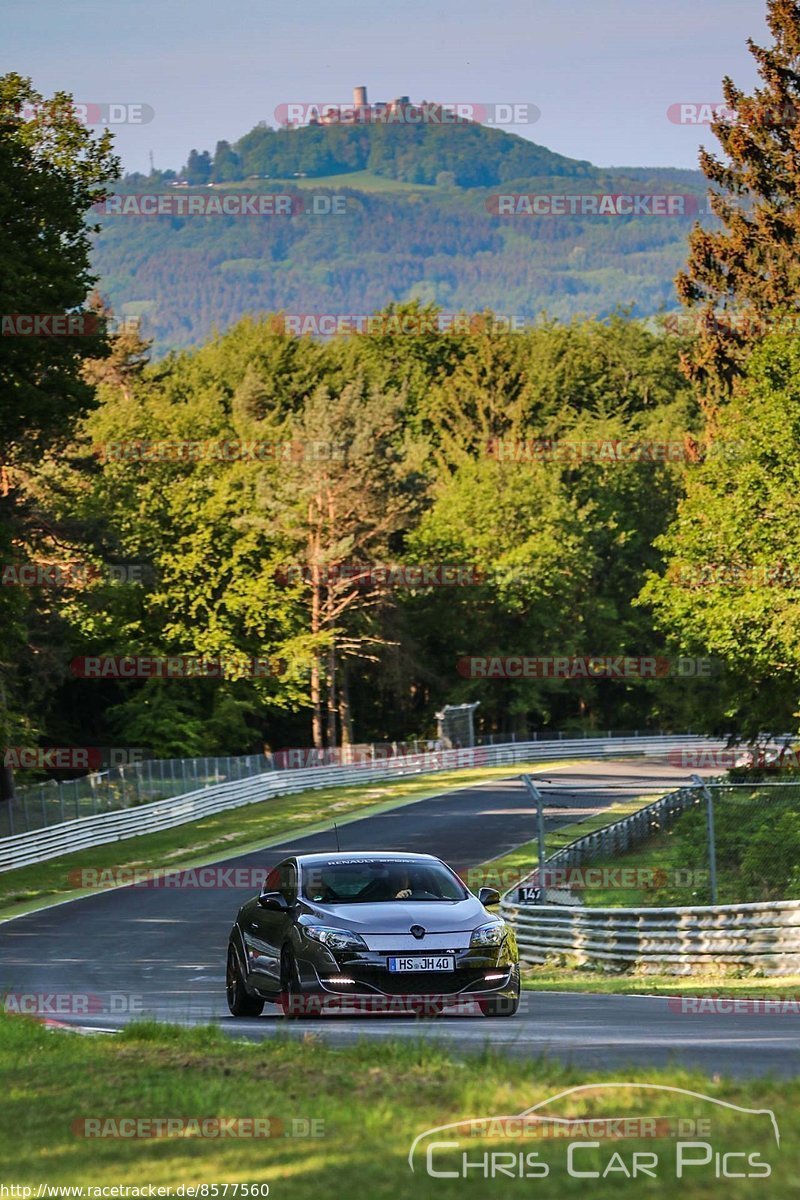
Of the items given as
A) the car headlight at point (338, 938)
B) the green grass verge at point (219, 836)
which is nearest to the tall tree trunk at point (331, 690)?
the green grass verge at point (219, 836)

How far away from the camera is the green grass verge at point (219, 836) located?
38.3 metres

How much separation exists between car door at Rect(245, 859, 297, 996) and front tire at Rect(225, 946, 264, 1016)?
0.25m

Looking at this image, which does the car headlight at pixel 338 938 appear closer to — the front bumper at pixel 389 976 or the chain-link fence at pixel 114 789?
the front bumper at pixel 389 976

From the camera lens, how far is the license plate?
13320 mm

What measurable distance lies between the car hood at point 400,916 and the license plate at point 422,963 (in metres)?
0.23

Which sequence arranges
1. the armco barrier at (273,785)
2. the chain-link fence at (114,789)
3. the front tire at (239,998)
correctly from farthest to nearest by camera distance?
1. the armco barrier at (273,785)
2. the chain-link fence at (114,789)
3. the front tire at (239,998)

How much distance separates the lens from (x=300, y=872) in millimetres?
14703

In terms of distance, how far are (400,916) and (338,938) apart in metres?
0.54

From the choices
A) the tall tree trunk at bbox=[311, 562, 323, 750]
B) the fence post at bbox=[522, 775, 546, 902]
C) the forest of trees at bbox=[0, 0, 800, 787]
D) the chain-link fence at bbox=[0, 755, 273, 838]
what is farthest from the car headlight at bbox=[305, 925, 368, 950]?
the tall tree trunk at bbox=[311, 562, 323, 750]

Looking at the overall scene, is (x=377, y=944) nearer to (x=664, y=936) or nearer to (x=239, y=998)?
(x=239, y=998)

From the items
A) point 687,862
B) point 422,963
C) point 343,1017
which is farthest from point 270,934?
point 687,862

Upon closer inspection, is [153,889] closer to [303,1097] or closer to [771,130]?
[771,130]

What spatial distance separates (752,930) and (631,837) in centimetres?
1288

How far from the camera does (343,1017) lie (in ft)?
45.6
